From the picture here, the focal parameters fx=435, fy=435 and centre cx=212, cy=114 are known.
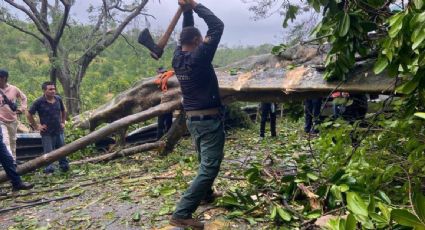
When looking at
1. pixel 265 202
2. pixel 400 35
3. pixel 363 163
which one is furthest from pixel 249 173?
pixel 400 35

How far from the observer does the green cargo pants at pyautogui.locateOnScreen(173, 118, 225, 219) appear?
11.7ft

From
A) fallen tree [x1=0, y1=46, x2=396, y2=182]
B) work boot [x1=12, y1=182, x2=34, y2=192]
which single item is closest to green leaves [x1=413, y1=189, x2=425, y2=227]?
fallen tree [x1=0, y1=46, x2=396, y2=182]

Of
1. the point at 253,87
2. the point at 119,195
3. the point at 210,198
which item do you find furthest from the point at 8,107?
the point at 210,198

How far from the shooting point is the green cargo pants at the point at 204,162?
3580mm

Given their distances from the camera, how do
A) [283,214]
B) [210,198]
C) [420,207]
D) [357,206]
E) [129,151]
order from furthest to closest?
1. [129,151]
2. [210,198]
3. [283,214]
4. [357,206]
5. [420,207]

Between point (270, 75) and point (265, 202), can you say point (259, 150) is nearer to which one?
point (270, 75)

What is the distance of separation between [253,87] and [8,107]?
4140 millimetres

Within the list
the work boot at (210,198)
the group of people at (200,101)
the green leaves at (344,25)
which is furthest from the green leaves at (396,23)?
the work boot at (210,198)

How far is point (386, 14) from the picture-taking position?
3.33m

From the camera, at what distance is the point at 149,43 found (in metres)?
4.62

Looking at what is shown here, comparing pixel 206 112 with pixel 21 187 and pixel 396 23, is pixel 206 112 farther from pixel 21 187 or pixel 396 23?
pixel 21 187

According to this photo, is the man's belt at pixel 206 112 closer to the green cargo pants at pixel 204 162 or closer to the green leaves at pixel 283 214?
the green cargo pants at pixel 204 162

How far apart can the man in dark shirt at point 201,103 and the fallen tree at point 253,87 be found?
4.21 ft

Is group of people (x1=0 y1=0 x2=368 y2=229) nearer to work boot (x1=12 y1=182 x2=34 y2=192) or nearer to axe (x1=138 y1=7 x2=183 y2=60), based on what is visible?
axe (x1=138 y1=7 x2=183 y2=60)
